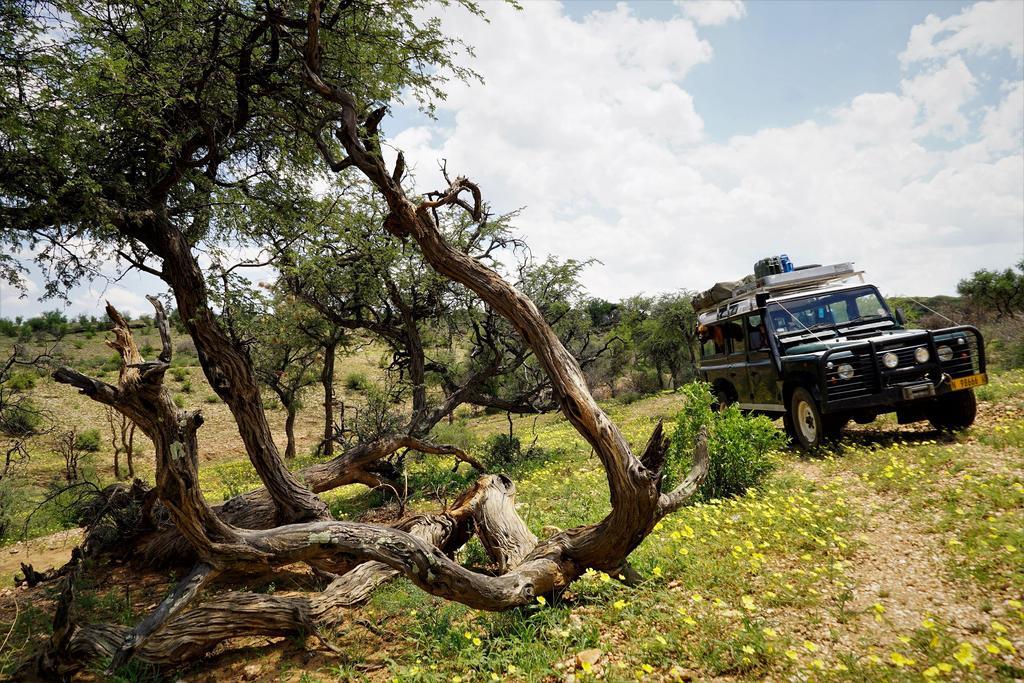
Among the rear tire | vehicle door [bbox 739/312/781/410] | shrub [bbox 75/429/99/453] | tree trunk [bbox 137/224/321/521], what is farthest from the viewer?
shrub [bbox 75/429/99/453]

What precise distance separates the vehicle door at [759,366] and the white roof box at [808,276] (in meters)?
0.79

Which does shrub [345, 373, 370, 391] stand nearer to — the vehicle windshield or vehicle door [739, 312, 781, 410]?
vehicle door [739, 312, 781, 410]

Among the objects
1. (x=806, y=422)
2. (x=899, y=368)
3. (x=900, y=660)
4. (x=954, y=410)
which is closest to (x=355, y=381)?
(x=806, y=422)

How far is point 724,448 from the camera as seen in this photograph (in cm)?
668

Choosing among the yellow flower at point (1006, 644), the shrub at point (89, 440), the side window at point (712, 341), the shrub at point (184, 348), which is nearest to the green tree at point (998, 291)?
the side window at point (712, 341)

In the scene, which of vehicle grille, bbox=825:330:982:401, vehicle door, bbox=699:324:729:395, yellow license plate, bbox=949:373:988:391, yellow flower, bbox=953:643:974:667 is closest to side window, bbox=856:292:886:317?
vehicle grille, bbox=825:330:982:401

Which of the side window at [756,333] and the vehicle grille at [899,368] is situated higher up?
the side window at [756,333]

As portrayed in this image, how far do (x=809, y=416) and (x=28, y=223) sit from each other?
415 inches

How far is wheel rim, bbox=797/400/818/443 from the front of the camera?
Answer: 8.35 metres

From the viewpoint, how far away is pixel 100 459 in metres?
19.3

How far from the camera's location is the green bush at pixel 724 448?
666 cm

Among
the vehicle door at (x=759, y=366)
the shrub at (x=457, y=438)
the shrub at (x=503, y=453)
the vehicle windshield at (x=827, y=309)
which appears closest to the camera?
the vehicle windshield at (x=827, y=309)

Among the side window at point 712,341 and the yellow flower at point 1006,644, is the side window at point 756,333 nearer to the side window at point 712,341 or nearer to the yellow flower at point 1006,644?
the side window at point 712,341

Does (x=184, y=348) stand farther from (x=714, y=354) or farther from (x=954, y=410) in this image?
(x=954, y=410)
